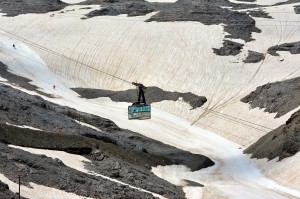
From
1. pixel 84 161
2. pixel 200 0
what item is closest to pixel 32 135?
pixel 84 161

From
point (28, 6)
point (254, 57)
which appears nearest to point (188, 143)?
point (254, 57)

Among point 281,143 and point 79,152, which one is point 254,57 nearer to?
point 281,143

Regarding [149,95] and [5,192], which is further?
[149,95]

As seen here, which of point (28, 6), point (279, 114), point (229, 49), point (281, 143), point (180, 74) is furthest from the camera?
point (28, 6)

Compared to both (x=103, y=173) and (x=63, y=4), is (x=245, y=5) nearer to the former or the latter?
(x=63, y=4)

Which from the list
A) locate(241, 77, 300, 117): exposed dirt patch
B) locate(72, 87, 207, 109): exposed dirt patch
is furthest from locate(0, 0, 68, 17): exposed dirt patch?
locate(241, 77, 300, 117): exposed dirt patch

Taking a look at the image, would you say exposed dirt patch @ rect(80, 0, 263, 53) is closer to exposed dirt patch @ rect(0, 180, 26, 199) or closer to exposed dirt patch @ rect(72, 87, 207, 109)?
exposed dirt patch @ rect(72, 87, 207, 109)

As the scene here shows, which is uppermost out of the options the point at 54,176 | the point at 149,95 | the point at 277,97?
the point at 54,176
